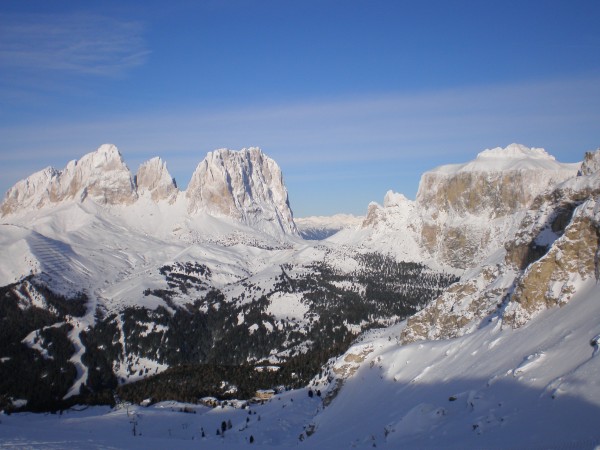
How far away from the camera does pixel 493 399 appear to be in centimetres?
3622

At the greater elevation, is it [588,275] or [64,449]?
[588,275]

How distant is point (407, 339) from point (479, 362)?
42.1m

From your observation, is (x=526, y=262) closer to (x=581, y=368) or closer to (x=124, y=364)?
(x=581, y=368)

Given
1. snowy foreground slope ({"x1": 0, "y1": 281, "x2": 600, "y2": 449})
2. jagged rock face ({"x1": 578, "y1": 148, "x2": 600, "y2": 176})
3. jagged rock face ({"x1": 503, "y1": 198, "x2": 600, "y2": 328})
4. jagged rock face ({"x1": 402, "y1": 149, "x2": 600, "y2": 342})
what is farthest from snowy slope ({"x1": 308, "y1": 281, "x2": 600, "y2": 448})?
jagged rock face ({"x1": 578, "y1": 148, "x2": 600, "y2": 176})

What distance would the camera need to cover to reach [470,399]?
38188mm

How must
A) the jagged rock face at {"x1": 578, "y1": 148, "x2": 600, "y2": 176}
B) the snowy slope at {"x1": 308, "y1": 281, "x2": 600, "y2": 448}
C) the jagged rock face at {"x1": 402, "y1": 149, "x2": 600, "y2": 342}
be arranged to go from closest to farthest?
the snowy slope at {"x1": 308, "y1": 281, "x2": 600, "y2": 448} < the jagged rock face at {"x1": 402, "y1": 149, "x2": 600, "y2": 342} < the jagged rock face at {"x1": 578, "y1": 148, "x2": 600, "y2": 176}

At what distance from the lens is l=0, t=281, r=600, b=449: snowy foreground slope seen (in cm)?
2894

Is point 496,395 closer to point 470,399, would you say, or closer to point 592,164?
point 470,399

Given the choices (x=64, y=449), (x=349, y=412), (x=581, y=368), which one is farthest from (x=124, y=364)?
(x=581, y=368)

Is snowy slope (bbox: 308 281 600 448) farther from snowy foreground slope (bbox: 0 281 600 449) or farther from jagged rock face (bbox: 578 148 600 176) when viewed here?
jagged rock face (bbox: 578 148 600 176)

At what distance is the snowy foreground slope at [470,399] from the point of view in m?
28.9

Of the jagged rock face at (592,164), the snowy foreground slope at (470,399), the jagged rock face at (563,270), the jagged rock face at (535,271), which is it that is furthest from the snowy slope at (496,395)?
the jagged rock face at (592,164)

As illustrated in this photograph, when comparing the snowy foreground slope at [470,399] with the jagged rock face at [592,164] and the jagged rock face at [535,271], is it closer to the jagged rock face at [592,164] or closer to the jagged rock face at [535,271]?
the jagged rock face at [535,271]

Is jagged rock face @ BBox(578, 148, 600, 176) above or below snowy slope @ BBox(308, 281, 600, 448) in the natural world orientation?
above
